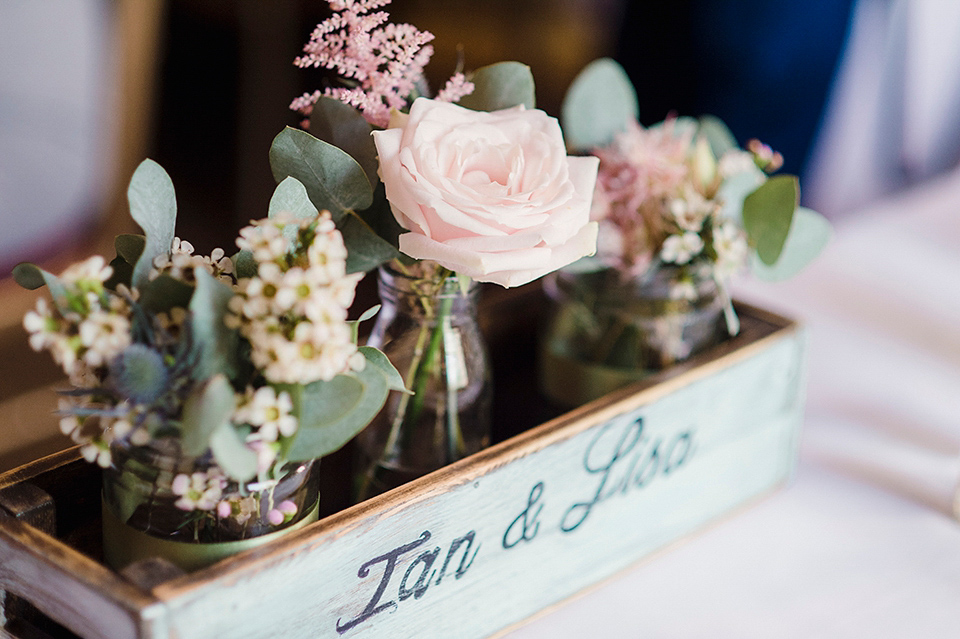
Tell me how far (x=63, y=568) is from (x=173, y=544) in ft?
0.19

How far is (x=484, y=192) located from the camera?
0.53m

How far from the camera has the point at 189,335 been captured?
0.44 metres

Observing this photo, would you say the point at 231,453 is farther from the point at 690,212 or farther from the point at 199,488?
the point at 690,212

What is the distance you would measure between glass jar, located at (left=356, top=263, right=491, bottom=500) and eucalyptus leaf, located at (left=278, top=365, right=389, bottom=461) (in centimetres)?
17

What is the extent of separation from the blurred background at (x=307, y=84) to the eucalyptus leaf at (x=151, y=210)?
2.24 ft

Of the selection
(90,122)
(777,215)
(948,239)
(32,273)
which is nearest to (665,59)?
(948,239)

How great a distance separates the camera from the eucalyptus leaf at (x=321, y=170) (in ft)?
1.73

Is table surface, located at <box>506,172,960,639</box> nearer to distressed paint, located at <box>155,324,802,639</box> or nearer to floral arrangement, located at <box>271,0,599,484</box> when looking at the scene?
distressed paint, located at <box>155,324,802,639</box>

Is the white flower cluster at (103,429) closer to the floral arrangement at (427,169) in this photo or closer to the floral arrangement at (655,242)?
→ the floral arrangement at (427,169)

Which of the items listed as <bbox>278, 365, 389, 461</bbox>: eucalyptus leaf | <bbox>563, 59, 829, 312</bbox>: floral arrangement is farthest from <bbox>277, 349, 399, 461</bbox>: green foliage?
<bbox>563, 59, 829, 312</bbox>: floral arrangement

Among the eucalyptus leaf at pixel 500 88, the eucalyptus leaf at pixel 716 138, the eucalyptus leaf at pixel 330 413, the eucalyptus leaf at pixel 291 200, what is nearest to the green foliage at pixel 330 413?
the eucalyptus leaf at pixel 330 413

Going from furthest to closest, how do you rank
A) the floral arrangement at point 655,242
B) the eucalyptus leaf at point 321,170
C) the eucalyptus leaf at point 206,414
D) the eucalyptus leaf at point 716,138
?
the eucalyptus leaf at point 716,138 → the floral arrangement at point 655,242 → the eucalyptus leaf at point 321,170 → the eucalyptus leaf at point 206,414

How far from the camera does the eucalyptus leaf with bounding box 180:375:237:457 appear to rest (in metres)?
0.42

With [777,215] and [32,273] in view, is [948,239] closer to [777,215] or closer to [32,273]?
[777,215]
